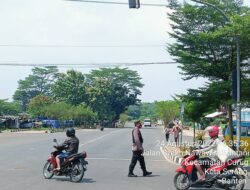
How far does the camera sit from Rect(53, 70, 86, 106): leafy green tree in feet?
307

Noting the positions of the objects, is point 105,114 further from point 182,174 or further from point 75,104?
point 182,174

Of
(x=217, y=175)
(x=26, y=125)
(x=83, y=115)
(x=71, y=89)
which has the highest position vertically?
(x=71, y=89)

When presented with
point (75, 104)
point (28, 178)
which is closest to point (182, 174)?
point (28, 178)

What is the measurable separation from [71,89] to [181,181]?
8360 cm

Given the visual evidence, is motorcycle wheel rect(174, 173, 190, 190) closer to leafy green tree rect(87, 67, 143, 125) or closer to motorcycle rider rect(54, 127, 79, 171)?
motorcycle rider rect(54, 127, 79, 171)

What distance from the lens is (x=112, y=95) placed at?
97.7 meters

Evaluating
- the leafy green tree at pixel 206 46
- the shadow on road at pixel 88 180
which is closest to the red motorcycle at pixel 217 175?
the shadow on road at pixel 88 180

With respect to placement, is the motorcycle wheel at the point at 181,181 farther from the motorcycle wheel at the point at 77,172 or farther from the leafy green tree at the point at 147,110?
the leafy green tree at the point at 147,110

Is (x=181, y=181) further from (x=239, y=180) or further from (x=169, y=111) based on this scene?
(x=169, y=111)

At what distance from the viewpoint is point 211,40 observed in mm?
19797

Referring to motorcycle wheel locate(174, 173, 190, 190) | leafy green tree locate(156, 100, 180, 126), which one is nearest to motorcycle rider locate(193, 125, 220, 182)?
motorcycle wheel locate(174, 173, 190, 190)

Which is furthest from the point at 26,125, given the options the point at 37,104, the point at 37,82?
the point at 37,82

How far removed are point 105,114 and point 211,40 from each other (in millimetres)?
78895

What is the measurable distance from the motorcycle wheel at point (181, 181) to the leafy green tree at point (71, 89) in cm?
8262
